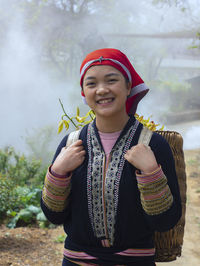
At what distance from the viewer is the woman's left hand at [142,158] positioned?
57.2 inches

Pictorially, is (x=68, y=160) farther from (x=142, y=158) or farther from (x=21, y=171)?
(x=21, y=171)

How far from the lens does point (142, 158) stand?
147 cm

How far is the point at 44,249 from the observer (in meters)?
3.69

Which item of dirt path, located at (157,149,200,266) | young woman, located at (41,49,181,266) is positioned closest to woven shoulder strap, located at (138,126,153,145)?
young woman, located at (41,49,181,266)

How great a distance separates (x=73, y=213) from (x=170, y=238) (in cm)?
56

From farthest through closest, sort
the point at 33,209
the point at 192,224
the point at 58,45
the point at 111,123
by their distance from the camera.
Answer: the point at 58,45 → the point at 192,224 → the point at 33,209 → the point at 111,123

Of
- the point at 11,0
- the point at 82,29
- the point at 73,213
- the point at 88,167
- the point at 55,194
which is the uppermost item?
the point at 11,0

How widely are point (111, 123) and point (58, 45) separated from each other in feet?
44.4

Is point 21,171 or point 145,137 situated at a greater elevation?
point 145,137

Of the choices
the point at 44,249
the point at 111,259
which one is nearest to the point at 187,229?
the point at 44,249

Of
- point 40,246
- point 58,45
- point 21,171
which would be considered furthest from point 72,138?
point 58,45

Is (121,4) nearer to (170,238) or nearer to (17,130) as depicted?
(17,130)

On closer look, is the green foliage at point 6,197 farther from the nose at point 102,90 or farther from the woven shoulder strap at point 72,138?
the nose at point 102,90

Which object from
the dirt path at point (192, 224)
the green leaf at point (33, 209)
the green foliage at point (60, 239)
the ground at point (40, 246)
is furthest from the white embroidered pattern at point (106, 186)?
the green leaf at point (33, 209)
